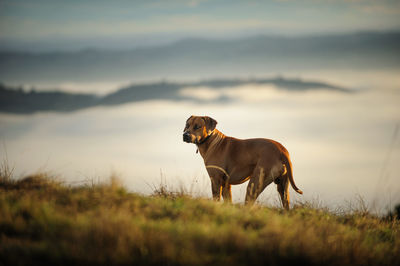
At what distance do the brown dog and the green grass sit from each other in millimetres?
1161

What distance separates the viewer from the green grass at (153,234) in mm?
5484

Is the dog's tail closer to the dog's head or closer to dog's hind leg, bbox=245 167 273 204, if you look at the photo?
dog's hind leg, bbox=245 167 273 204

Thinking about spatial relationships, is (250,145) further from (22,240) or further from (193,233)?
(22,240)

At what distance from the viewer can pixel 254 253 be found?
5785mm

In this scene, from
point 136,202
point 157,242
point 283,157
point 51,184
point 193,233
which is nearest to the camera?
point 157,242

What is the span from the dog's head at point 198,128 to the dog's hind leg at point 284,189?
Answer: 1.98 m

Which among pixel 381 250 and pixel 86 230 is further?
pixel 381 250

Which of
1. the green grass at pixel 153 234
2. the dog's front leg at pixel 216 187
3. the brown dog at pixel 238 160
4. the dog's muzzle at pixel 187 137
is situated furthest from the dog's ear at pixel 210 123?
the green grass at pixel 153 234

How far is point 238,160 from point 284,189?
116 cm

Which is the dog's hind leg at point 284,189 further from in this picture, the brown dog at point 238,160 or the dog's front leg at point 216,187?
the dog's front leg at point 216,187

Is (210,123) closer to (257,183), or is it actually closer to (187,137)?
(187,137)

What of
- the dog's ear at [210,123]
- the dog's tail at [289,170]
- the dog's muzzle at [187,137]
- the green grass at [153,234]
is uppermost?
the dog's ear at [210,123]

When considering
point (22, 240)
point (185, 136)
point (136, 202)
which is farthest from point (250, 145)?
point (22, 240)

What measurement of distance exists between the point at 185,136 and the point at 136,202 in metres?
2.91
